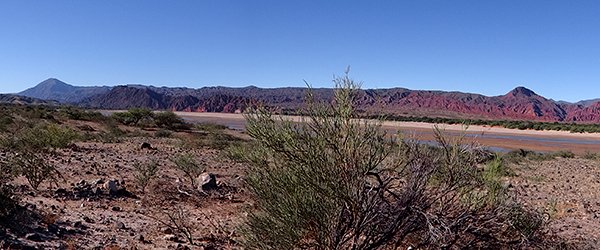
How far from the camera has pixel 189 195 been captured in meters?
11.3

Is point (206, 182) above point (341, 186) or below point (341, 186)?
below

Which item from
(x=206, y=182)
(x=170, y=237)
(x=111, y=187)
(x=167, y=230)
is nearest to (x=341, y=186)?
(x=170, y=237)

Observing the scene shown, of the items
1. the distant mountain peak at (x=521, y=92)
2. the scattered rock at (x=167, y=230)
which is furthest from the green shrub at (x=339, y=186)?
the distant mountain peak at (x=521, y=92)

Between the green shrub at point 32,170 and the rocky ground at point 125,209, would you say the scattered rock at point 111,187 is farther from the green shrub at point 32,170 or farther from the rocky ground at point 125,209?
the green shrub at point 32,170

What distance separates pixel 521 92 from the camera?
187 meters

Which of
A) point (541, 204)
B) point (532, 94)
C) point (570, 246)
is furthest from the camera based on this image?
point (532, 94)

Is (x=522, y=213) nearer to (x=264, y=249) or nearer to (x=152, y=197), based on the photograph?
(x=264, y=249)

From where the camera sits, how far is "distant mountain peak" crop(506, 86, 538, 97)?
601 ft

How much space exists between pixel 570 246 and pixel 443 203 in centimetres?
327

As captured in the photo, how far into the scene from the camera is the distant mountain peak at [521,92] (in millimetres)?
183250

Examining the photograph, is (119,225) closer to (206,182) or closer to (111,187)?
(111,187)

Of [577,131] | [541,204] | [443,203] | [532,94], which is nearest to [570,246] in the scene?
[443,203]

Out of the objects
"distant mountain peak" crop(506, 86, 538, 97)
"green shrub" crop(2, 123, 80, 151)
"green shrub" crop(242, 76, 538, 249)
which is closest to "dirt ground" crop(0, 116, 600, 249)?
"green shrub" crop(2, 123, 80, 151)

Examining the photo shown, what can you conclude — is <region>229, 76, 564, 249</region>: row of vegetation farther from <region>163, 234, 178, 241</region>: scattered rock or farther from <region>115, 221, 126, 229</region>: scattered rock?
<region>115, 221, 126, 229</region>: scattered rock
